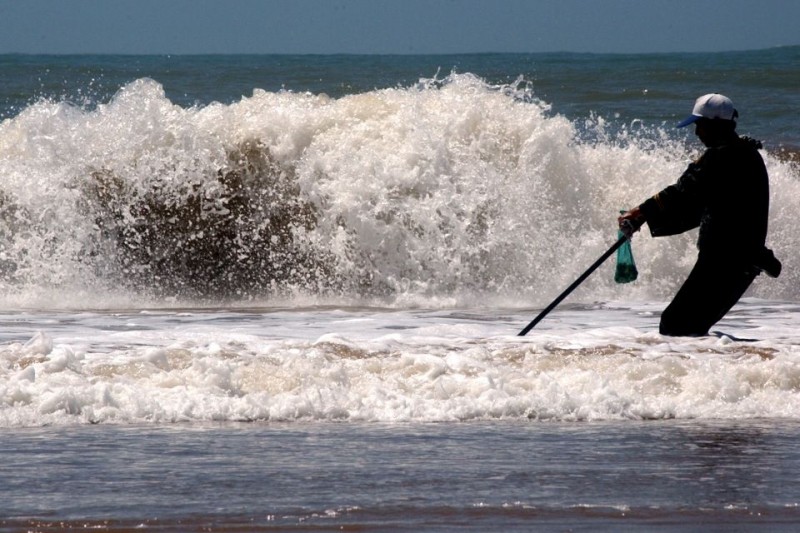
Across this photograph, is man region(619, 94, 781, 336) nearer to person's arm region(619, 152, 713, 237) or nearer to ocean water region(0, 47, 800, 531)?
person's arm region(619, 152, 713, 237)

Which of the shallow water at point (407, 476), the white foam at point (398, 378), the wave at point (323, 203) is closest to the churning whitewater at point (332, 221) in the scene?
the wave at point (323, 203)

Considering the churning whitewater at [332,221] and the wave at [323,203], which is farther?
the wave at [323,203]

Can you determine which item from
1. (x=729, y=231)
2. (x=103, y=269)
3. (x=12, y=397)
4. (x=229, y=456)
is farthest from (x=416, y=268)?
(x=229, y=456)

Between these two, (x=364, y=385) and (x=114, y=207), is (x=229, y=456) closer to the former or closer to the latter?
(x=364, y=385)

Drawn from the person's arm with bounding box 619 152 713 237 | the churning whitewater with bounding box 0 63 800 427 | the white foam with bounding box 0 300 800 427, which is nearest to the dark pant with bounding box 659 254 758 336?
the white foam with bounding box 0 300 800 427

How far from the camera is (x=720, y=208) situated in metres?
7.01

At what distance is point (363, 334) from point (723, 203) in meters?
2.47

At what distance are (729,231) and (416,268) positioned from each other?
467cm

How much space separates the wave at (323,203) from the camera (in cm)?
1148

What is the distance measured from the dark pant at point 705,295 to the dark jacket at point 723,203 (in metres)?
0.07

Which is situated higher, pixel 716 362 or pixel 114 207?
pixel 114 207

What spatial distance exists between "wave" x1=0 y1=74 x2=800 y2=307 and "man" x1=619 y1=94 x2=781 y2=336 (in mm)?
4078

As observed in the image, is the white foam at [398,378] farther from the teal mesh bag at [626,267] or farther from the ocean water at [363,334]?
the teal mesh bag at [626,267]

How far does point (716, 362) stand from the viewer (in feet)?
22.3
